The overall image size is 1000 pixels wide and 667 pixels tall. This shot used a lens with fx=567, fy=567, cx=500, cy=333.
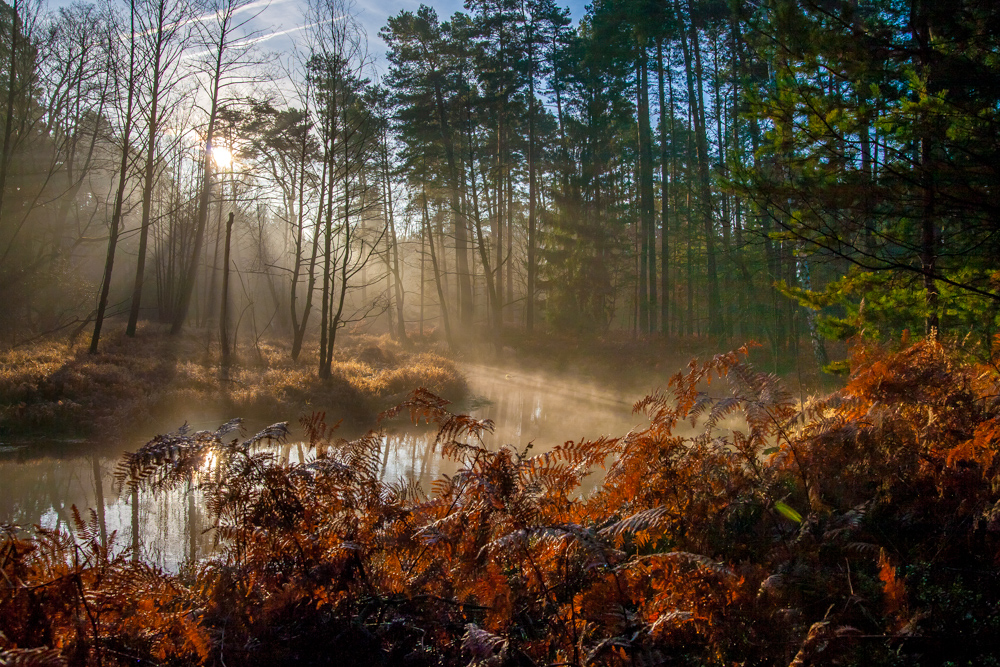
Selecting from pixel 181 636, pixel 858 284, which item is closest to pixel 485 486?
pixel 181 636

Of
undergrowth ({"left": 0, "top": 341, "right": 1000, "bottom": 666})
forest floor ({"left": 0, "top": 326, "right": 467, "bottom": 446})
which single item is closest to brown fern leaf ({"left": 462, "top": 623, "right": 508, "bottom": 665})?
undergrowth ({"left": 0, "top": 341, "right": 1000, "bottom": 666})

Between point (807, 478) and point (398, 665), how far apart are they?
3009 millimetres

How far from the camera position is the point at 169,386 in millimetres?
12648

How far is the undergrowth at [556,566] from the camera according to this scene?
2396 mm

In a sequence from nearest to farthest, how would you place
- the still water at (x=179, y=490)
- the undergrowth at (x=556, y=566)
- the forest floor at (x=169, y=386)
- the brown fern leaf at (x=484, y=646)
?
the brown fern leaf at (x=484, y=646)
the undergrowth at (x=556, y=566)
the still water at (x=179, y=490)
the forest floor at (x=169, y=386)

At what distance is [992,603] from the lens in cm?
246

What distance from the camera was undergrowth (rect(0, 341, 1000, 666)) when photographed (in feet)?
7.86

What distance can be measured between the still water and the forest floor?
0.62 m

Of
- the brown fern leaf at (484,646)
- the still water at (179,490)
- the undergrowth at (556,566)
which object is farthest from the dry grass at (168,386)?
the brown fern leaf at (484,646)

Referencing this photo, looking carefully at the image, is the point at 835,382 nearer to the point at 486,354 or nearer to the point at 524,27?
the point at 486,354

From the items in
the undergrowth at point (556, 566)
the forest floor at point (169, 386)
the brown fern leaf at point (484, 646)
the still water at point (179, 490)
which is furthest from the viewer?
the forest floor at point (169, 386)

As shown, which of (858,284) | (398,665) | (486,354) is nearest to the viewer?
(398,665)

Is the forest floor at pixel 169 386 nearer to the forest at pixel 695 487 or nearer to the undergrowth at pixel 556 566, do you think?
the forest at pixel 695 487

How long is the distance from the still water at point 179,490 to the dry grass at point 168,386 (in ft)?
2.37
